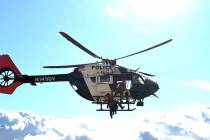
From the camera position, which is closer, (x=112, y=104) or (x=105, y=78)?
(x=112, y=104)

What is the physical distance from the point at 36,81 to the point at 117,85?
11673mm

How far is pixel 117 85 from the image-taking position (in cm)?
5956

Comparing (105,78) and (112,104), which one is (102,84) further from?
(112,104)

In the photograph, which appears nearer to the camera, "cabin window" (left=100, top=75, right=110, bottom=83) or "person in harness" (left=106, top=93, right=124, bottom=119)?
"person in harness" (left=106, top=93, right=124, bottom=119)

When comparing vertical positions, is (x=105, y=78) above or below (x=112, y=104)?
above

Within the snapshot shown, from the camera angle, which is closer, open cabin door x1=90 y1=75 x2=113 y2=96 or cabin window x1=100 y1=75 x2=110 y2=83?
open cabin door x1=90 y1=75 x2=113 y2=96

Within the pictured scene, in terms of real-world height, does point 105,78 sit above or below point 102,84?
above

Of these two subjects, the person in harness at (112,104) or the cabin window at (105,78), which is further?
the cabin window at (105,78)

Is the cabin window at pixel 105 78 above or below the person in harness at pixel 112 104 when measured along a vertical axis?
above

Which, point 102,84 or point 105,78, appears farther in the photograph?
point 105,78

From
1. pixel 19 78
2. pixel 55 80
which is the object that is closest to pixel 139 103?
pixel 55 80

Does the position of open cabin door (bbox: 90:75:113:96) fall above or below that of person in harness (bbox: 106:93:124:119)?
above

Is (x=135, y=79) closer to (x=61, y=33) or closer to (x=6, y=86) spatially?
(x=61, y=33)

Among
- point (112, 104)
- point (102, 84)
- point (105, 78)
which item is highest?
point (105, 78)
